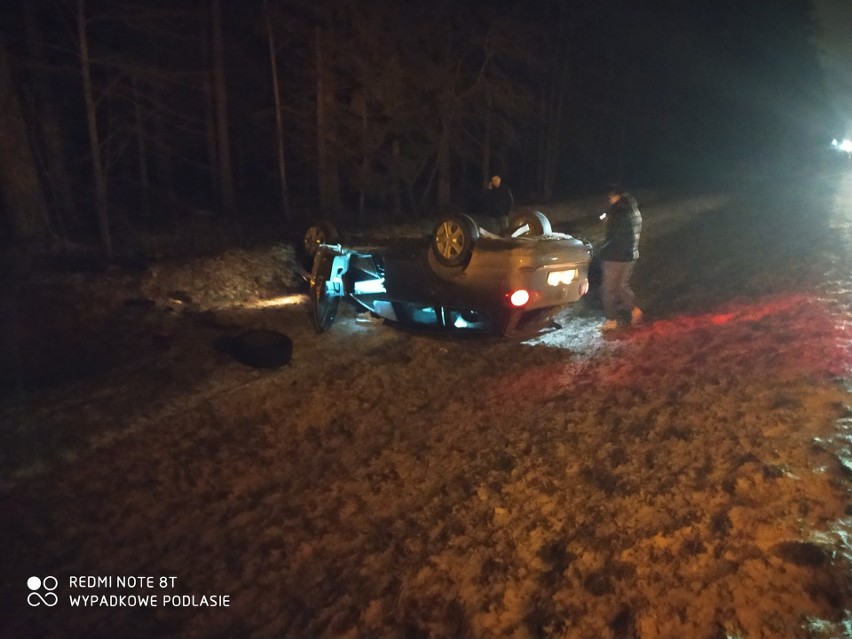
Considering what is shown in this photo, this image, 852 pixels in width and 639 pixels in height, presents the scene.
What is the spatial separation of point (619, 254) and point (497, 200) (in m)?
2.36

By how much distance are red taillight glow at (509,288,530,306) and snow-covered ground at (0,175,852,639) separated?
796mm

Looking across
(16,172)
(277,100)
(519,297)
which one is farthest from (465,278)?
(277,100)

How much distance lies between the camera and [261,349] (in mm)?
7391

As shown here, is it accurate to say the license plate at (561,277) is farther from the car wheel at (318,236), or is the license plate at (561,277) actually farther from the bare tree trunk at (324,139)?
the bare tree trunk at (324,139)

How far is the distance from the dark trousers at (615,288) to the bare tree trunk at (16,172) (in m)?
9.47

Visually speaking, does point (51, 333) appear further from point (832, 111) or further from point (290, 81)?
point (832, 111)

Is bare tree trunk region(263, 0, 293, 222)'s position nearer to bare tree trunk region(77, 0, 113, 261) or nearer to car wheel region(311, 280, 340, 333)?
bare tree trunk region(77, 0, 113, 261)

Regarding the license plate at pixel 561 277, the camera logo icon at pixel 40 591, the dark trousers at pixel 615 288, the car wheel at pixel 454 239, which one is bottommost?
the camera logo icon at pixel 40 591

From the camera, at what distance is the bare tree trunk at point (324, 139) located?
52.2ft

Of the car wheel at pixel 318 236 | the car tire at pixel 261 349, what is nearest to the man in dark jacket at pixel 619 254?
the car wheel at pixel 318 236

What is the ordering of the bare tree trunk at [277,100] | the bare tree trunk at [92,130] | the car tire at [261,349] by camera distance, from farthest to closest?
the bare tree trunk at [277,100], the bare tree trunk at [92,130], the car tire at [261,349]

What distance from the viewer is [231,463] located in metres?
5.41

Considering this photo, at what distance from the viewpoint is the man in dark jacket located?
28.2 feet

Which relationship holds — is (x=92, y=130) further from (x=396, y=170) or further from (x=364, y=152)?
(x=396, y=170)
